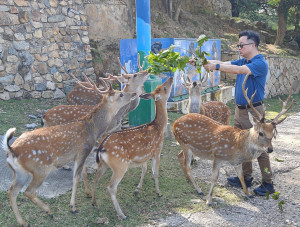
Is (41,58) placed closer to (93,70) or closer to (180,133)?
(93,70)

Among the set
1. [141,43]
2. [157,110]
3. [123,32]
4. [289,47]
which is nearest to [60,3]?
[123,32]

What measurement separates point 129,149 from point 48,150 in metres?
0.97

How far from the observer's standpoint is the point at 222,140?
5.00 metres

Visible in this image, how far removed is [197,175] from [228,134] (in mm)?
1099

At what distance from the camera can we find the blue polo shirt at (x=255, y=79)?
16.0ft

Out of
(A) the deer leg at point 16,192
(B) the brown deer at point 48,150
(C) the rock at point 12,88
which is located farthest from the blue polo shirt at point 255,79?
(C) the rock at point 12,88

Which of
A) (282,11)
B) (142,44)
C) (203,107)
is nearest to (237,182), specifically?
(203,107)

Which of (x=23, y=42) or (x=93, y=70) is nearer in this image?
(x=23, y=42)

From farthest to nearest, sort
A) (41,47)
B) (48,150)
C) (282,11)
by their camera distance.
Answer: (282,11)
(41,47)
(48,150)

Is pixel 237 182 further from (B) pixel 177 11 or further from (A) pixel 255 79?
(B) pixel 177 11

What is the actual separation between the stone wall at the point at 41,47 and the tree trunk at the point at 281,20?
37.5ft

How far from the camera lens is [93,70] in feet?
35.6

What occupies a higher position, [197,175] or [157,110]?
[157,110]

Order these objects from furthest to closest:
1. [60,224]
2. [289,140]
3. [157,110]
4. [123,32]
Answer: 1. [123,32]
2. [289,140]
3. [157,110]
4. [60,224]
